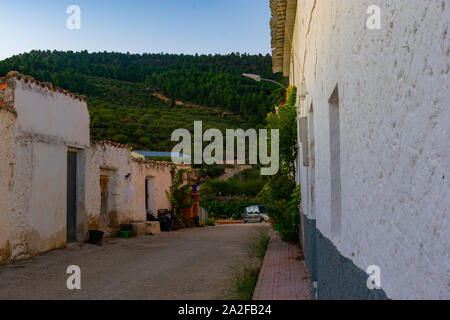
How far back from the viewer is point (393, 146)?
7.22ft

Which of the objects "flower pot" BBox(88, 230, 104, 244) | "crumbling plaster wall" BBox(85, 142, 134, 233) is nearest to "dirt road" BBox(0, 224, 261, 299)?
"flower pot" BBox(88, 230, 104, 244)

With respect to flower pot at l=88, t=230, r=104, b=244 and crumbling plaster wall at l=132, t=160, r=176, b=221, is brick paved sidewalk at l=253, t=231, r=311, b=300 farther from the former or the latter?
crumbling plaster wall at l=132, t=160, r=176, b=221

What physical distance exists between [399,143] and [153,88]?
61.7 m

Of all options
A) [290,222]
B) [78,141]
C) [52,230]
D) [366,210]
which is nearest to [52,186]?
[52,230]

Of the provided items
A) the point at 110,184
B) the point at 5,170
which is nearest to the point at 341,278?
the point at 5,170

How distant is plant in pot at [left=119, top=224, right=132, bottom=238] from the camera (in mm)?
17984

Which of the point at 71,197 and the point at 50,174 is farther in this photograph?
the point at 71,197

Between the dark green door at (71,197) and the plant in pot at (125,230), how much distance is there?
2.91m

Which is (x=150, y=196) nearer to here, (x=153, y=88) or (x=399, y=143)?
(x=399, y=143)

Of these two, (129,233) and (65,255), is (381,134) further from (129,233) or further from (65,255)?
(129,233)

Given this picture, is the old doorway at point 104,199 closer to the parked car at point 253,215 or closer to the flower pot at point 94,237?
the flower pot at point 94,237

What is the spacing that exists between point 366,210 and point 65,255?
11.3 m
